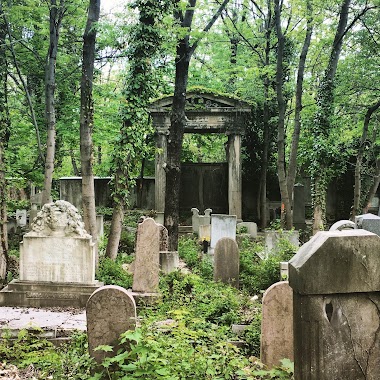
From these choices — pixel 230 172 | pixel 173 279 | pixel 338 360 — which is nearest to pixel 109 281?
pixel 173 279

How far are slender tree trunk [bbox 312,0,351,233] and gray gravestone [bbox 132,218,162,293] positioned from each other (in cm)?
774

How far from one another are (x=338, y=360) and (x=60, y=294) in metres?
5.90

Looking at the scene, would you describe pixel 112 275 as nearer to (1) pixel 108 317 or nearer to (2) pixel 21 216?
(1) pixel 108 317

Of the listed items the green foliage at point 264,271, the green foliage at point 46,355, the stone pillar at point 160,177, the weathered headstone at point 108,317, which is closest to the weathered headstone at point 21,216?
the stone pillar at point 160,177

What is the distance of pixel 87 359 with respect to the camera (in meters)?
4.30

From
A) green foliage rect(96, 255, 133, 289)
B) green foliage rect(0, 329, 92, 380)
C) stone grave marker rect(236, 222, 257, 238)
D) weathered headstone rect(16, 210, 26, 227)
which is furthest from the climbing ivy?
weathered headstone rect(16, 210, 26, 227)

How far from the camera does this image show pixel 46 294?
7.49 metres

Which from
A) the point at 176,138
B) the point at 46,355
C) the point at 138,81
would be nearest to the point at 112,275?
the point at 46,355

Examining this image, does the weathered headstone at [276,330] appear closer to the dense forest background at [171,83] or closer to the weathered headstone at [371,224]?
the weathered headstone at [371,224]

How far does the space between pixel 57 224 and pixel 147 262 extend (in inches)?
68.6

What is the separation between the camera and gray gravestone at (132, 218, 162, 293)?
8.02 m

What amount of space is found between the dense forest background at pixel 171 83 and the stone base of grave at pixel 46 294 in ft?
7.14

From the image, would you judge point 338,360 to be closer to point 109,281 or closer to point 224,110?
point 109,281

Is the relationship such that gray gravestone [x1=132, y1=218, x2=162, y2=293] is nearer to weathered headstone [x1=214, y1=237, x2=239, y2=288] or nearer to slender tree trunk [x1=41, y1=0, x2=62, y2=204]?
weathered headstone [x1=214, y1=237, x2=239, y2=288]
